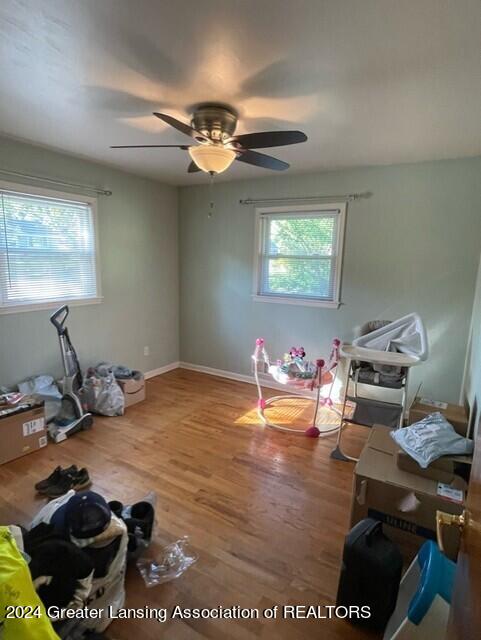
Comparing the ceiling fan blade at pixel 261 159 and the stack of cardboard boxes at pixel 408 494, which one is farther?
the ceiling fan blade at pixel 261 159

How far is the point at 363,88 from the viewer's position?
72.1 inches

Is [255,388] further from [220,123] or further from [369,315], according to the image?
[220,123]

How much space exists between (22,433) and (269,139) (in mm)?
2754

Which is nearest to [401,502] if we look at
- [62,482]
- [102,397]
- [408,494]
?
[408,494]

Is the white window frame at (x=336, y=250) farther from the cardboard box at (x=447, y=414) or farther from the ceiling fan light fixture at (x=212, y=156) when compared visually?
the ceiling fan light fixture at (x=212, y=156)

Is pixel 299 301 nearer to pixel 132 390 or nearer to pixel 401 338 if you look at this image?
pixel 401 338

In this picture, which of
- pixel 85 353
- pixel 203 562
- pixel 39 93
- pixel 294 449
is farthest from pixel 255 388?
pixel 39 93

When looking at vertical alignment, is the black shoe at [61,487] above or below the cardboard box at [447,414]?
below

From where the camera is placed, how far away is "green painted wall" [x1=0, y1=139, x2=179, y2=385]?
3.03 meters

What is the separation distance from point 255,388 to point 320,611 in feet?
8.81

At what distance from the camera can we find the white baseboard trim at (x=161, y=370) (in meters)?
4.45

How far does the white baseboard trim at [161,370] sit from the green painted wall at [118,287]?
6 cm

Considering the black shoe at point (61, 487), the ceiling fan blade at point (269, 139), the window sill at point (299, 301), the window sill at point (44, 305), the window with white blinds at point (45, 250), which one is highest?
the ceiling fan blade at point (269, 139)

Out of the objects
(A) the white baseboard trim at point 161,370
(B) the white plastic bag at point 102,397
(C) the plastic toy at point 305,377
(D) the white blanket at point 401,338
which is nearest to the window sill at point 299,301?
(C) the plastic toy at point 305,377
